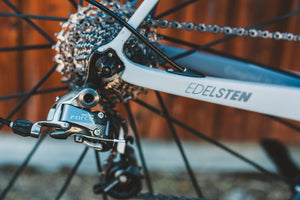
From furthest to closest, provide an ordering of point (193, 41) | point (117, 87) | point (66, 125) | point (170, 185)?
point (193, 41), point (170, 185), point (117, 87), point (66, 125)

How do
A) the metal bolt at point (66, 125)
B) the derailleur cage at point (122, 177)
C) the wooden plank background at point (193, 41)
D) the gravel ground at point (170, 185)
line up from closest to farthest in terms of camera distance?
the metal bolt at point (66, 125) → the derailleur cage at point (122, 177) → the gravel ground at point (170, 185) → the wooden plank background at point (193, 41)

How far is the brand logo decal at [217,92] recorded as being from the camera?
59 cm

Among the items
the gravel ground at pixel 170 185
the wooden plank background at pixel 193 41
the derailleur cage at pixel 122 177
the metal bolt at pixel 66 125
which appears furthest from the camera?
the wooden plank background at pixel 193 41

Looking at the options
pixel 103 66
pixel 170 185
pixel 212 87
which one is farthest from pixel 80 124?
pixel 170 185

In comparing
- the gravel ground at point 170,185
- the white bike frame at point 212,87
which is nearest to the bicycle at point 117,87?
the white bike frame at point 212,87

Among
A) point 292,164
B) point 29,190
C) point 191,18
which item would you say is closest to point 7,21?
point 29,190

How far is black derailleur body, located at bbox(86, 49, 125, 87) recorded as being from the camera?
1.89ft

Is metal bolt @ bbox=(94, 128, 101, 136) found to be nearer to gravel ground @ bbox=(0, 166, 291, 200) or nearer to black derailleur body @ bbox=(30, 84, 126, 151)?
black derailleur body @ bbox=(30, 84, 126, 151)

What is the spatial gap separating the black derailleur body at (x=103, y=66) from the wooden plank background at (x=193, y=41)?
928 millimetres

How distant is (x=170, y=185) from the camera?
1.45 meters

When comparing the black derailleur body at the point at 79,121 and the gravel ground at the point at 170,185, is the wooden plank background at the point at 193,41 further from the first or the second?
the black derailleur body at the point at 79,121

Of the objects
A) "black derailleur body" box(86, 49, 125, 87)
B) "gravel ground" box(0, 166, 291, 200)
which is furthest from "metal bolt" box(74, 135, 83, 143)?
"gravel ground" box(0, 166, 291, 200)

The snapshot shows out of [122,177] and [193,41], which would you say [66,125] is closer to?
[122,177]

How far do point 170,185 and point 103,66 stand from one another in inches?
40.9
